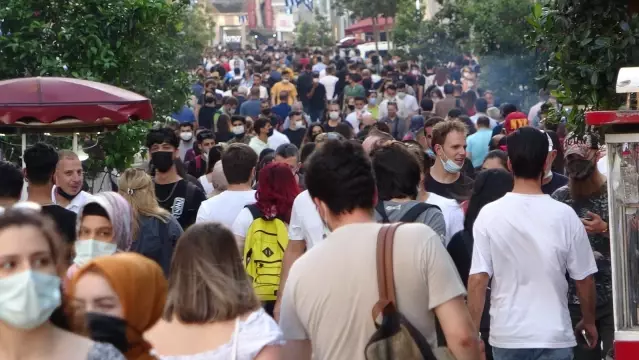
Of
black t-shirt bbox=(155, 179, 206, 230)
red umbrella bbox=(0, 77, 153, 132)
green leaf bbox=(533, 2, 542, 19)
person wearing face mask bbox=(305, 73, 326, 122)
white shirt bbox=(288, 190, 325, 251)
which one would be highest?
green leaf bbox=(533, 2, 542, 19)

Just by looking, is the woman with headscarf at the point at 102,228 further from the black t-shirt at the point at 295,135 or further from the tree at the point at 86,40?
the black t-shirt at the point at 295,135

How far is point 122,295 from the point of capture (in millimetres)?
4125

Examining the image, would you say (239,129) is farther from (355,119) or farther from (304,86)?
(304,86)

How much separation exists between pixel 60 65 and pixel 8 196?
473 centimetres

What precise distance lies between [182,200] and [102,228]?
337 cm

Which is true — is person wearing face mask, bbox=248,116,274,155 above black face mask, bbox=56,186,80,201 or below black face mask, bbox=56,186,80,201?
below

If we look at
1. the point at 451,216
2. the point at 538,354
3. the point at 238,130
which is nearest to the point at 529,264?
the point at 538,354

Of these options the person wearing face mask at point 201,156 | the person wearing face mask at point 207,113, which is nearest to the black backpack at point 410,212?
the person wearing face mask at point 201,156

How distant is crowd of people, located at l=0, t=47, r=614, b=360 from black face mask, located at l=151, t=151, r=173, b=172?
0.02m

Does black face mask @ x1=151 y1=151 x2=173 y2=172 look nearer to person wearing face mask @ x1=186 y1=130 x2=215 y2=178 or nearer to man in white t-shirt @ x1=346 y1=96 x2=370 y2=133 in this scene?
person wearing face mask @ x1=186 y1=130 x2=215 y2=178

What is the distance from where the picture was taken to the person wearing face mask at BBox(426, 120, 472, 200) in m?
8.57

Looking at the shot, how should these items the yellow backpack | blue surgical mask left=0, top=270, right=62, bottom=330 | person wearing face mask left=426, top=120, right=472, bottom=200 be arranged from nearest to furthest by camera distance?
blue surgical mask left=0, top=270, right=62, bottom=330 < the yellow backpack < person wearing face mask left=426, top=120, right=472, bottom=200

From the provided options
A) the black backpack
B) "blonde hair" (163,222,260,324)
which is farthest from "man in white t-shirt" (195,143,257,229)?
"blonde hair" (163,222,260,324)

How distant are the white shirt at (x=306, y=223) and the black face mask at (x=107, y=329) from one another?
3165 mm
